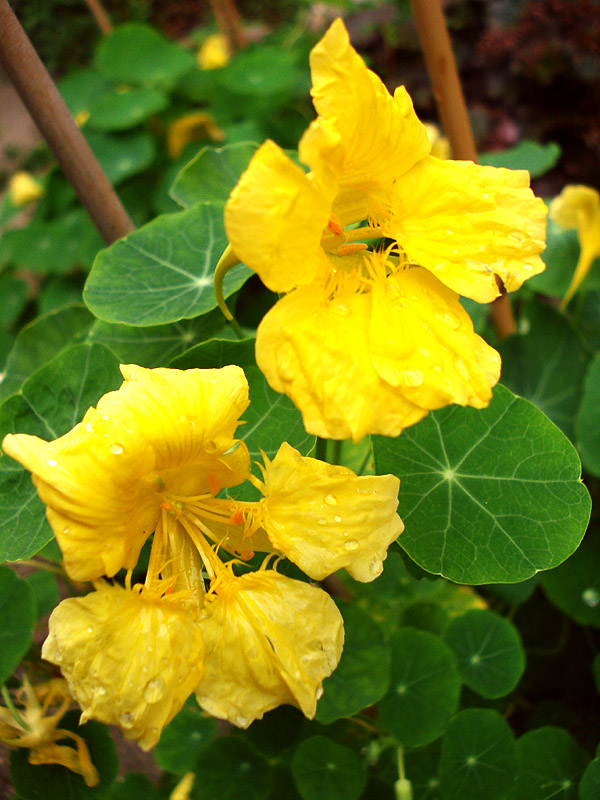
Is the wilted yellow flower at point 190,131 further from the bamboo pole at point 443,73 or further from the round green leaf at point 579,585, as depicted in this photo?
the round green leaf at point 579,585

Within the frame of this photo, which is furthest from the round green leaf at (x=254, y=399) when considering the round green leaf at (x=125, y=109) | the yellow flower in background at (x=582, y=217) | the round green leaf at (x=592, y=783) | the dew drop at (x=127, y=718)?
the round green leaf at (x=125, y=109)

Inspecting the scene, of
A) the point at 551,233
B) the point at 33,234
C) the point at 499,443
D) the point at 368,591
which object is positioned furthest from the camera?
the point at 33,234

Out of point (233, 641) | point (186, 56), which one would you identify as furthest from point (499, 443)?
point (186, 56)

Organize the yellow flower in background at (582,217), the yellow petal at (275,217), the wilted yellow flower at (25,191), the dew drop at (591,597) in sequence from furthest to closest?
the wilted yellow flower at (25,191) < the yellow flower in background at (582,217) < the dew drop at (591,597) < the yellow petal at (275,217)

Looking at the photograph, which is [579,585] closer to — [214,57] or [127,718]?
[127,718]

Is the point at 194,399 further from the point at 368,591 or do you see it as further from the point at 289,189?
the point at 368,591

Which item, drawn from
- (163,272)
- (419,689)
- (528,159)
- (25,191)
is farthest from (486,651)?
(25,191)

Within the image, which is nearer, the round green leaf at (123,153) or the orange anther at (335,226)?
the orange anther at (335,226)
